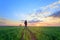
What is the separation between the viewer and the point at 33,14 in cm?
514

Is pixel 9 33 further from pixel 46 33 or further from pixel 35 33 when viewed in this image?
pixel 46 33

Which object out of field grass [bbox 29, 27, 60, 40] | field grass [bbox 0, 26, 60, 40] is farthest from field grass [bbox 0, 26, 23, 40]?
field grass [bbox 29, 27, 60, 40]

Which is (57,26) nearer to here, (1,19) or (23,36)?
(23,36)

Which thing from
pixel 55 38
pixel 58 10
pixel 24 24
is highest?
pixel 58 10

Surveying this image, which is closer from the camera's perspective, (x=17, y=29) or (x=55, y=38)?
(x=55, y=38)

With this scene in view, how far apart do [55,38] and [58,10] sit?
0.65 metres

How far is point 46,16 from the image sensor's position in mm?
5105

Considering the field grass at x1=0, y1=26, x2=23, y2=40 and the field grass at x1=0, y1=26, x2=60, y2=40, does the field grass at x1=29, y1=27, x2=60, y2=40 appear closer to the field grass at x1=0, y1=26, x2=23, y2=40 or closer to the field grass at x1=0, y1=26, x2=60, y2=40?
the field grass at x1=0, y1=26, x2=60, y2=40

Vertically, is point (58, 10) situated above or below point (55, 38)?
above

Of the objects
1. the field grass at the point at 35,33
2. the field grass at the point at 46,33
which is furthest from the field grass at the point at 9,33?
the field grass at the point at 46,33

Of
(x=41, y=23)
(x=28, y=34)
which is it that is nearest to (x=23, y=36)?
(x=28, y=34)

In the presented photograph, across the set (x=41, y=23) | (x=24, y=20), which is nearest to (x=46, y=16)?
(x=41, y=23)

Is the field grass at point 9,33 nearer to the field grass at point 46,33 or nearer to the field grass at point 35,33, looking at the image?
the field grass at point 35,33

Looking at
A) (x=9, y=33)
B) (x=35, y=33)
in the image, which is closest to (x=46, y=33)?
(x=35, y=33)
